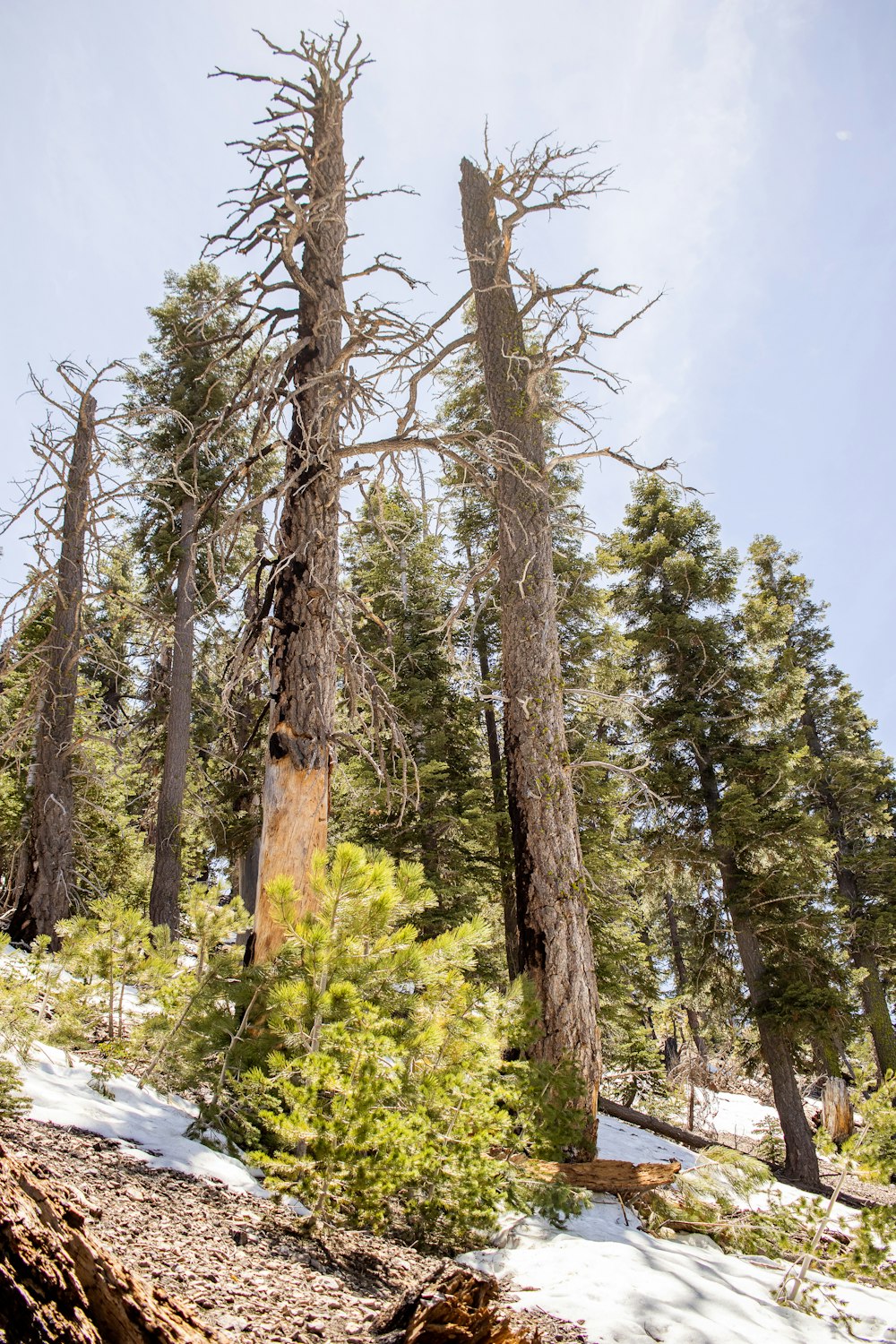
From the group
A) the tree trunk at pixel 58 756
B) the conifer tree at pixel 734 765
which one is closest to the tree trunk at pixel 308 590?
the tree trunk at pixel 58 756

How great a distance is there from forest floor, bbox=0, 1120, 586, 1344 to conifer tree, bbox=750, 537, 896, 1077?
15.3 metres

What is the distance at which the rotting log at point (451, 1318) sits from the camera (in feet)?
6.12

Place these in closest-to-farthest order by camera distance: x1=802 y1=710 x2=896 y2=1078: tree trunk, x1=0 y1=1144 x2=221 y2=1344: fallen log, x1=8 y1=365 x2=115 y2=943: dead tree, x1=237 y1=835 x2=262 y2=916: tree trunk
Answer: x1=0 y1=1144 x2=221 y2=1344: fallen log < x1=8 y1=365 x2=115 y2=943: dead tree < x1=237 y1=835 x2=262 y2=916: tree trunk < x1=802 y1=710 x2=896 y2=1078: tree trunk

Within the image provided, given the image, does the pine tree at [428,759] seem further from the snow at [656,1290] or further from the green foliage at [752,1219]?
the snow at [656,1290]

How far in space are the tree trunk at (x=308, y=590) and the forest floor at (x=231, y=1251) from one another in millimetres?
1532

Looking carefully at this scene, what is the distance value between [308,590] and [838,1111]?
1679 centimetres

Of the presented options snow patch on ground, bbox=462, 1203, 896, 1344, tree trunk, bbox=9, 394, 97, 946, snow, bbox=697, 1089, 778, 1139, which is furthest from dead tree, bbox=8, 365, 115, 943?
snow, bbox=697, 1089, 778, 1139

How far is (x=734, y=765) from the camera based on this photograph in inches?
522

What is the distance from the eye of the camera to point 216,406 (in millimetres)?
15312

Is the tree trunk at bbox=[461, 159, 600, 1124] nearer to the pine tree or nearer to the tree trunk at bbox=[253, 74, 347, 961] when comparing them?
the tree trunk at bbox=[253, 74, 347, 961]

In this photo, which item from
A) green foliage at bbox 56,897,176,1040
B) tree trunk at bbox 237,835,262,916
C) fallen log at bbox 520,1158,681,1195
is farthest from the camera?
tree trunk at bbox 237,835,262,916

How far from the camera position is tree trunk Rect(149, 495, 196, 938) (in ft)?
40.2

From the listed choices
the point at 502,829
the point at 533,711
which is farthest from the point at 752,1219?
the point at 502,829

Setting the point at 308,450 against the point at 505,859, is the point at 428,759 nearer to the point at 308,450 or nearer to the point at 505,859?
the point at 505,859
